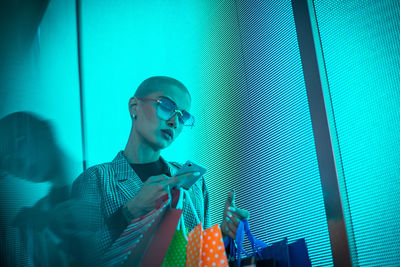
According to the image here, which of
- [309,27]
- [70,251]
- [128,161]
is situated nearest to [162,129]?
[128,161]

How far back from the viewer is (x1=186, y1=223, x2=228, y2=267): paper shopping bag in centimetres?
119

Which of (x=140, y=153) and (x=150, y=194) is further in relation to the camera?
(x=140, y=153)

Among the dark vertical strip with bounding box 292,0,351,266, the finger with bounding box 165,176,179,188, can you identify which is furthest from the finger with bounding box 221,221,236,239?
the dark vertical strip with bounding box 292,0,351,266

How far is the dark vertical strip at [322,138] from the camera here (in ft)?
4.33

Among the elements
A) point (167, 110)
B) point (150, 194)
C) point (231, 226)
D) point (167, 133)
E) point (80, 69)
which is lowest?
point (231, 226)

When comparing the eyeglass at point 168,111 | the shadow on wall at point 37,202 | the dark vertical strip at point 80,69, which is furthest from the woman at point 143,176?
the dark vertical strip at point 80,69

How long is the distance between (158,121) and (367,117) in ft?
2.84

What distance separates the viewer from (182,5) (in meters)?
2.07

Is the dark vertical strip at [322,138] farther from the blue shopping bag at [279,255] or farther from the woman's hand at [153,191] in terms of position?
the woman's hand at [153,191]

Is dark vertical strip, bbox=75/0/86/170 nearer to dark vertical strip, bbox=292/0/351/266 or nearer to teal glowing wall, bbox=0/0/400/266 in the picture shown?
teal glowing wall, bbox=0/0/400/266

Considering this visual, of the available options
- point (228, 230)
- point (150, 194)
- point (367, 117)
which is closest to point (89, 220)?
point (150, 194)

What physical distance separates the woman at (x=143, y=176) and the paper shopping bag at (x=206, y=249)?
0.46 ft

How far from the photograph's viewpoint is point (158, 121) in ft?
5.46

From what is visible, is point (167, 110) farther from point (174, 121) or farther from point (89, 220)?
point (89, 220)
